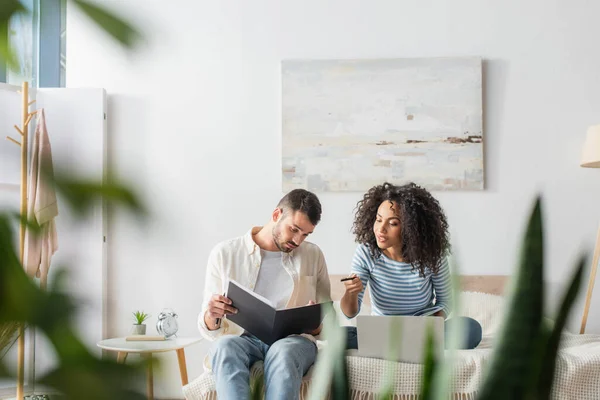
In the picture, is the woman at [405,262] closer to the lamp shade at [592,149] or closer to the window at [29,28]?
A: the lamp shade at [592,149]

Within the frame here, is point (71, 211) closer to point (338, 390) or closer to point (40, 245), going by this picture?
point (40, 245)

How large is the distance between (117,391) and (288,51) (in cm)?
429

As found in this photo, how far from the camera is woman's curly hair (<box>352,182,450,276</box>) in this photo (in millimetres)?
3041

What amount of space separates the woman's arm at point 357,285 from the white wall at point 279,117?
1088 mm

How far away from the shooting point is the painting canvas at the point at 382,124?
4.20 metres

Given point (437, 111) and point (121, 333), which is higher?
point (437, 111)

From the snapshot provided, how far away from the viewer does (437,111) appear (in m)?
4.21

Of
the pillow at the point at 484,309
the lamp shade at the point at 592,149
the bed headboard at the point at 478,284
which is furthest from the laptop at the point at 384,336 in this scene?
the lamp shade at the point at 592,149

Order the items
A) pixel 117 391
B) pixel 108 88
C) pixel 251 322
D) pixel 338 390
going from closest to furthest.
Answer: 1. pixel 117 391
2. pixel 338 390
3. pixel 251 322
4. pixel 108 88

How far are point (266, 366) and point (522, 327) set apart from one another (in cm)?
249

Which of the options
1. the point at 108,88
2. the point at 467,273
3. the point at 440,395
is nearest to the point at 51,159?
the point at 440,395

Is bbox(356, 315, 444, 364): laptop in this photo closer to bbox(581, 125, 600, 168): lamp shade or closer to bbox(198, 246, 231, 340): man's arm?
bbox(198, 246, 231, 340): man's arm

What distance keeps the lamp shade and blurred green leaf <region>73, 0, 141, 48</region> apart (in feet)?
13.0

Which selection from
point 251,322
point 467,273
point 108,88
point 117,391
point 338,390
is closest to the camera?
point 117,391
